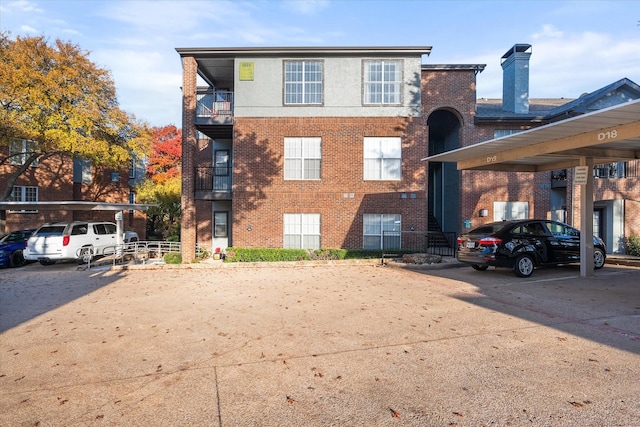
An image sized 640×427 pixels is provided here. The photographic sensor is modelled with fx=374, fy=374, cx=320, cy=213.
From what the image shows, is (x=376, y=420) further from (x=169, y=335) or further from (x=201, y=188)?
(x=201, y=188)

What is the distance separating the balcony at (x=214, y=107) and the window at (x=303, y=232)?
5.46m

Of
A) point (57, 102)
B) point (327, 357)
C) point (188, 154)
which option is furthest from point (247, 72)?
point (327, 357)

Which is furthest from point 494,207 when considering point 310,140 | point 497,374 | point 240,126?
point 497,374

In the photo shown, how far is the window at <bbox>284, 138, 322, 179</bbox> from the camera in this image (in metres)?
17.1

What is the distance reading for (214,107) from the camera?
1838 cm

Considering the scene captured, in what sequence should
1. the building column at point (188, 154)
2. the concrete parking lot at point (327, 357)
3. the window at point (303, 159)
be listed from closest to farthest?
the concrete parking lot at point (327, 357), the building column at point (188, 154), the window at point (303, 159)

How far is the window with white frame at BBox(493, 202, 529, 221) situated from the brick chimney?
16.7 feet

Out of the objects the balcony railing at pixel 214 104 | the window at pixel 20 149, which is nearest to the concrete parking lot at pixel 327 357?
the balcony railing at pixel 214 104

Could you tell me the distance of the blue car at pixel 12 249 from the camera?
1602 cm

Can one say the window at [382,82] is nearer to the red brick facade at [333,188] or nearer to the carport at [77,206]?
the red brick facade at [333,188]

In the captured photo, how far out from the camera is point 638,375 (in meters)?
3.97

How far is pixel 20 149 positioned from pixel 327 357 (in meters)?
22.2

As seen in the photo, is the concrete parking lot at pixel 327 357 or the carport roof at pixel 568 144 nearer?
the concrete parking lot at pixel 327 357

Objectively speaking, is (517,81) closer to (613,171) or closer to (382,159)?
(613,171)
